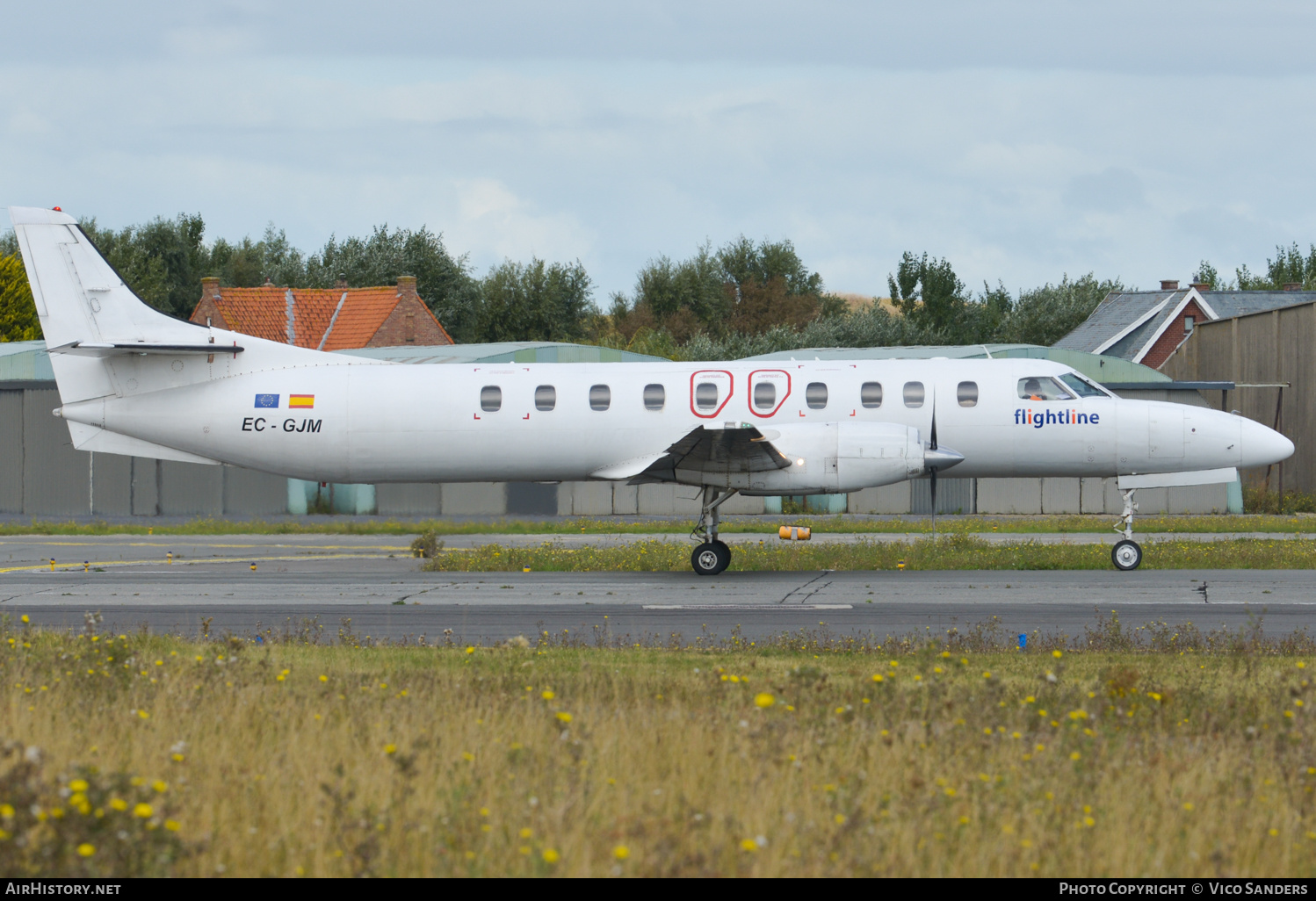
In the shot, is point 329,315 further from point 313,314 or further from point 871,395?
point 871,395

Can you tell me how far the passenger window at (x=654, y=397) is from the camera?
22156mm

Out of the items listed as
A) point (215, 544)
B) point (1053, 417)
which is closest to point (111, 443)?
point (215, 544)

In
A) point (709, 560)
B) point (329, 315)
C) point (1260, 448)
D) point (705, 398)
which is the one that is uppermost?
point (329, 315)

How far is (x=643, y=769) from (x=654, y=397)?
15.1 meters

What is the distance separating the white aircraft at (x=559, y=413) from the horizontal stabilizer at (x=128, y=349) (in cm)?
4

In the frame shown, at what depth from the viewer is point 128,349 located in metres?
22.1

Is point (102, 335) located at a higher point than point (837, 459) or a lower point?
higher

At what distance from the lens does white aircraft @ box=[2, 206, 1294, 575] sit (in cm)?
2177

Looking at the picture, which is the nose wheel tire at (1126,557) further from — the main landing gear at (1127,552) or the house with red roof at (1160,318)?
the house with red roof at (1160,318)

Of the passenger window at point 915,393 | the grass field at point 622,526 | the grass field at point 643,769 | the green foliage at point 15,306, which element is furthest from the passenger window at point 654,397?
the green foliage at point 15,306

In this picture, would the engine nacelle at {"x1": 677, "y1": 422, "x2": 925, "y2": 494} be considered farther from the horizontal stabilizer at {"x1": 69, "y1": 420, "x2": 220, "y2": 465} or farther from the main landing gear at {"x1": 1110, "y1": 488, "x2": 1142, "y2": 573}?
the horizontal stabilizer at {"x1": 69, "y1": 420, "x2": 220, "y2": 465}

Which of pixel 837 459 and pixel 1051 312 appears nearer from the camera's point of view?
pixel 837 459

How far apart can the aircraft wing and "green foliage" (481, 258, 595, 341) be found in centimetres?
6568

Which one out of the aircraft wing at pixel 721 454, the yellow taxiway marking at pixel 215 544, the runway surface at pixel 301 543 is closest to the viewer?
the aircraft wing at pixel 721 454
